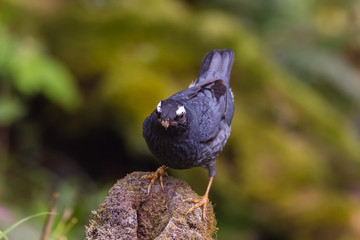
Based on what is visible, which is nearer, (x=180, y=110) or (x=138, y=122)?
(x=180, y=110)

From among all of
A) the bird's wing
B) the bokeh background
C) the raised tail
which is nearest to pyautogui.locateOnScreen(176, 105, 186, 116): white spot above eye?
the bird's wing

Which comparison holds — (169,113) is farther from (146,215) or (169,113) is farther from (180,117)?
(146,215)

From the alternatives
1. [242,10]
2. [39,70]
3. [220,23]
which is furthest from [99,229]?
[242,10]

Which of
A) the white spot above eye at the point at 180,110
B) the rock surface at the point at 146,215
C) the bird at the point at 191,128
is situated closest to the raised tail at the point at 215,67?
the bird at the point at 191,128

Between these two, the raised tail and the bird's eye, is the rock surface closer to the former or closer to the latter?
the bird's eye

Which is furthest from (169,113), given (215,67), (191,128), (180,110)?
(215,67)

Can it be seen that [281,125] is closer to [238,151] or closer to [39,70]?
[238,151]

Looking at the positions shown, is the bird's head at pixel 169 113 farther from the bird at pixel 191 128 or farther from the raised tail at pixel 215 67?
the raised tail at pixel 215 67
